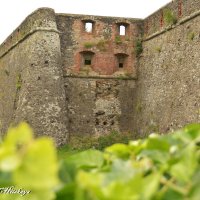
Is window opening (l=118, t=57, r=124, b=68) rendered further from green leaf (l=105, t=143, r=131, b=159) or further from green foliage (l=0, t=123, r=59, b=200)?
green foliage (l=0, t=123, r=59, b=200)

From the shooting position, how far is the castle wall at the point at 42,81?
17406mm

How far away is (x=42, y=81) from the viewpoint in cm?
1780

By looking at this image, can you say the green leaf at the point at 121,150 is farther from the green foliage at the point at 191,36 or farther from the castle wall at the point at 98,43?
the castle wall at the point at 98,43

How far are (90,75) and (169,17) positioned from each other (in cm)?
436

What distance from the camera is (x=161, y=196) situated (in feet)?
3.23

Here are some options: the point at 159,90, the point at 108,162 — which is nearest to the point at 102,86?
the point at 159,90

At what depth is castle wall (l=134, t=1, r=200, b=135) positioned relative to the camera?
14.1 meters

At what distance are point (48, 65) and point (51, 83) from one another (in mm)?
698

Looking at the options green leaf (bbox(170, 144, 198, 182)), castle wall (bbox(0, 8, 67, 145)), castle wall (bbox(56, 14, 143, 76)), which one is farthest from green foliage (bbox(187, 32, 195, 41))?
green leaf (bbox(170, 144, 198, 182))

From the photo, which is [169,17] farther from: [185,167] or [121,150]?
[185,167]

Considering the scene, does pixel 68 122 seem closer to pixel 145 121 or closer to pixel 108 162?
pixel 145 121

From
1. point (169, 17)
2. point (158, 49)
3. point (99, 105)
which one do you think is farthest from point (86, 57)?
point (169, 17)

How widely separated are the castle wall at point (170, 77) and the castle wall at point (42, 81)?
10.2 feet

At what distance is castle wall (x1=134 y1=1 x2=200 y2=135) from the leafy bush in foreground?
12463 millimetres
